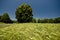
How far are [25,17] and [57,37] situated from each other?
35707mm

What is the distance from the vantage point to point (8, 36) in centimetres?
705

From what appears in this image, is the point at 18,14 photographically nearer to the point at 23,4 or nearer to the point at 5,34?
the point at 23,4

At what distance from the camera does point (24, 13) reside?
4572 centimetres

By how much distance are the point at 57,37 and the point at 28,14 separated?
1464 inches

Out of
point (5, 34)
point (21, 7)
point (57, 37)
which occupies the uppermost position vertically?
point (21, 7)

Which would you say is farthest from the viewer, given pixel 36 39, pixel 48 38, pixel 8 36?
pixel 48 38

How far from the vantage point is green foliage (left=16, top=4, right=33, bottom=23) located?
147 ft

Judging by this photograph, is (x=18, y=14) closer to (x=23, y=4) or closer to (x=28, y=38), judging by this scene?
(x=23, y=4)

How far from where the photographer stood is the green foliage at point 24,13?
147ft

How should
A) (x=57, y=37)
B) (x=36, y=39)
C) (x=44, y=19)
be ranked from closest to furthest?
(x=36, y=39) → (x=57, y=37) → (x=44, y=19)

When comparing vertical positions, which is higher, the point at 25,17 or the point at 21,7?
the point at 21,7

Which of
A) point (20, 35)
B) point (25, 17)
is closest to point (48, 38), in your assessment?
point (20, 35)

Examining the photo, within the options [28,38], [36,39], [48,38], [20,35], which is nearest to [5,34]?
[20,35]

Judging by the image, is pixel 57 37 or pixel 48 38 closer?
pixel 48 38
